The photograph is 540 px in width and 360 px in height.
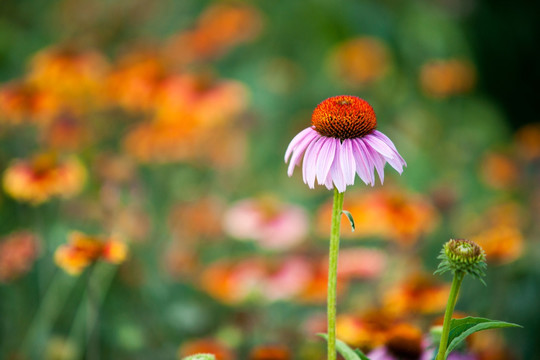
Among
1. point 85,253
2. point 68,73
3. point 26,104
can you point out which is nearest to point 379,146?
point 85,253

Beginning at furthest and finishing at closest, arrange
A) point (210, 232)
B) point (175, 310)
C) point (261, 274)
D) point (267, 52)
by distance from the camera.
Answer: point (267, 52), point (210, 232), point (175, 310), point (261, 274)

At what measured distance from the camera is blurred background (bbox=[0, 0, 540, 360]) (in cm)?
118

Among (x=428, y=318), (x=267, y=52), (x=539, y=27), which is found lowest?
(x=428, y=318)

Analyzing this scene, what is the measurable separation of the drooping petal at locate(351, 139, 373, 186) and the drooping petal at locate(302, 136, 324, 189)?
0.04 metres

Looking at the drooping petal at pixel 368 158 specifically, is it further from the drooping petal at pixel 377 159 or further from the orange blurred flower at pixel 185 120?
the orange blurred flower at pixel 185 120

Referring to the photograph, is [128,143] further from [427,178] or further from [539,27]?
[539,27]

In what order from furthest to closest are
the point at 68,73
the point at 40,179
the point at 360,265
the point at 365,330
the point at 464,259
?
the point at 68,73
the point at 360,265
the point at 40,179
the point at 365,330
the point at 464,259

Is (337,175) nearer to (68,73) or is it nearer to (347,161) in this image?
(347,161)

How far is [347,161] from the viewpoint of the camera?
0.52 m

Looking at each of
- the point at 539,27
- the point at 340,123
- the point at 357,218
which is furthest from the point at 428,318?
the point at 539,27

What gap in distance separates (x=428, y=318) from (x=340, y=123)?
738 millimetres

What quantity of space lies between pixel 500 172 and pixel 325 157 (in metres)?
1.51

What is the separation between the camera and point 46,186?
1094mm

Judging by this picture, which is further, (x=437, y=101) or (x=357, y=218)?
(x=437, y=101)
